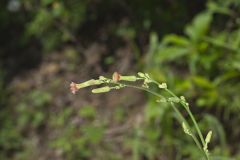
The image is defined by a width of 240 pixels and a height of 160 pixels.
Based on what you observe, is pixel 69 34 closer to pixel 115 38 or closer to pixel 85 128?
pixel 115 38

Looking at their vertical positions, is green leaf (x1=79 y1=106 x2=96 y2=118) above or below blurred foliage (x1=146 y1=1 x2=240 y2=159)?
above

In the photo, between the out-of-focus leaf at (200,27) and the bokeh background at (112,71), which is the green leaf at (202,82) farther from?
the out-of-focus leaf at (200,27)

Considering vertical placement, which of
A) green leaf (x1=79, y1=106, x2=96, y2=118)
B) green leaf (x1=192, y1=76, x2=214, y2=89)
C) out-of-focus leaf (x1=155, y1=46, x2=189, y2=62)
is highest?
green leaf (x1=79, y1=106, x2=96, y2=118)

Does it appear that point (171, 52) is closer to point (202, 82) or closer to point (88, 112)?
point (202, 82)

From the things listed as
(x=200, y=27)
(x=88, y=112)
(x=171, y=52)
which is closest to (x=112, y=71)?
(x=88, y=112)

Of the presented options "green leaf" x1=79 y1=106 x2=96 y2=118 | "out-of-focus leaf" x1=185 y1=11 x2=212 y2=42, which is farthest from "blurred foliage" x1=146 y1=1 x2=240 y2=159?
"green leaf" x1=79 y1=106 x2=96 y2=118

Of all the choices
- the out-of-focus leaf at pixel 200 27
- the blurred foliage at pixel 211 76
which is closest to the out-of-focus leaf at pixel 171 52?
the blurred foliage at pixel 211 76

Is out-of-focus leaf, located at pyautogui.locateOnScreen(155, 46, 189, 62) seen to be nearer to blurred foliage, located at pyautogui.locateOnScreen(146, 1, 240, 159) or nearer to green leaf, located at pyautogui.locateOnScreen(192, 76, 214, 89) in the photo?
blurred foliage, located at pyautogui.locateOnScreen(146, 1, 240, 159)

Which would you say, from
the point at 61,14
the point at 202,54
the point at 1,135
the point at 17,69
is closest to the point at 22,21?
the point at 17,69
